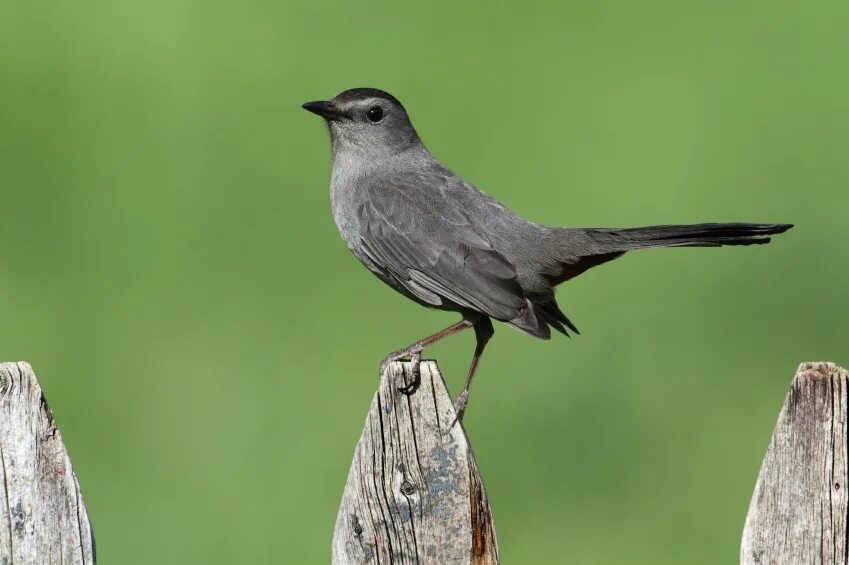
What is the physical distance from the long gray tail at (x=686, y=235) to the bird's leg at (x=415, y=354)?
2.06ft

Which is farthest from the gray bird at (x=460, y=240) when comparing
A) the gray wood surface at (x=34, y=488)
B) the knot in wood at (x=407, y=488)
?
the gray wood surface at (x=34, y=488)

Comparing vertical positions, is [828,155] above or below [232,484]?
above

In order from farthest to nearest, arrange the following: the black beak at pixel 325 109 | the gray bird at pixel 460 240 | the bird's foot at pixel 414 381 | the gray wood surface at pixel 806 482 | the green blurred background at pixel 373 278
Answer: the green blurred background at pixel 373 278 < the black beak at pixel 325 109 < the gray bird at pixel 460 240 < the bird's foot at pixel 414 381 < the gray wood surface at pixel 806 482

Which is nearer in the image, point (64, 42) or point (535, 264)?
point (535, 264)

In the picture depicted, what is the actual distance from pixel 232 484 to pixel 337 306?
144cm

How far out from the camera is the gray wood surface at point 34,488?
120 inches

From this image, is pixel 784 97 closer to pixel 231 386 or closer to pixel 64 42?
pixel 231 386

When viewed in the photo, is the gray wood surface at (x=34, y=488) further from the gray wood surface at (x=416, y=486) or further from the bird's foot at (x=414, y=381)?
the bird's foot at (x=414, y=381)

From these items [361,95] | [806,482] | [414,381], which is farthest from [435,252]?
[806,482]

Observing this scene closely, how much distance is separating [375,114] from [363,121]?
2.4 inches

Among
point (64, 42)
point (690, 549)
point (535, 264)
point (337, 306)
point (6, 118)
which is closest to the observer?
point (535, 264)

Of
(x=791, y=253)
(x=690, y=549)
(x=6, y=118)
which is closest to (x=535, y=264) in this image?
(x=690, y=549)

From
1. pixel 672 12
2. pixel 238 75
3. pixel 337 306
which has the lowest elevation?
pixel 337 306

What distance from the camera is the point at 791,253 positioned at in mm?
7707
